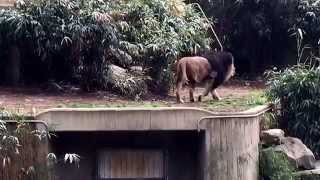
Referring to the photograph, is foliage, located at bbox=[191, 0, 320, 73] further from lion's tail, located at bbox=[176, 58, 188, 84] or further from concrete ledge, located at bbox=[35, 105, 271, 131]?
concrete ledge, located at bbox=[35, 105, 271, 131]

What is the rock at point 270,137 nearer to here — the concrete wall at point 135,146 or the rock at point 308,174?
the rock at point 308,174

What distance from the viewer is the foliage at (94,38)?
1123 centimetres

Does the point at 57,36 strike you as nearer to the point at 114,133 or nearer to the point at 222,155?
the point at 114,133

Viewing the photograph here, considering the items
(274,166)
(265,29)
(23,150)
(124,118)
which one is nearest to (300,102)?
(274,166)

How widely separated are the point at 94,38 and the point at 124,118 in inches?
105

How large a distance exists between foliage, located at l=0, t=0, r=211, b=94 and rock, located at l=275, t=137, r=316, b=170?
2.74m

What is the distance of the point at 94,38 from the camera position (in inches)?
444

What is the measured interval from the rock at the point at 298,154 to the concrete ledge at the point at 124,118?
1005mm

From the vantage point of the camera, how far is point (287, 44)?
52.4 feet

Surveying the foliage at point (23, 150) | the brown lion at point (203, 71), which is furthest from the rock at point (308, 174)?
the foliage at point (23, 150)

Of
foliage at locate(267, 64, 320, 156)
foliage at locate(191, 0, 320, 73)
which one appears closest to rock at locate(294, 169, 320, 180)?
foliage at locate(267, 64, 320, 156)

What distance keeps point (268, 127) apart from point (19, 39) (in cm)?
409

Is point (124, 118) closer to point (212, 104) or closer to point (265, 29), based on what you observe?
point (212, 104)

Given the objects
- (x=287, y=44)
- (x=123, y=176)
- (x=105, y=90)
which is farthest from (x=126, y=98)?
(x=287, y=44)
